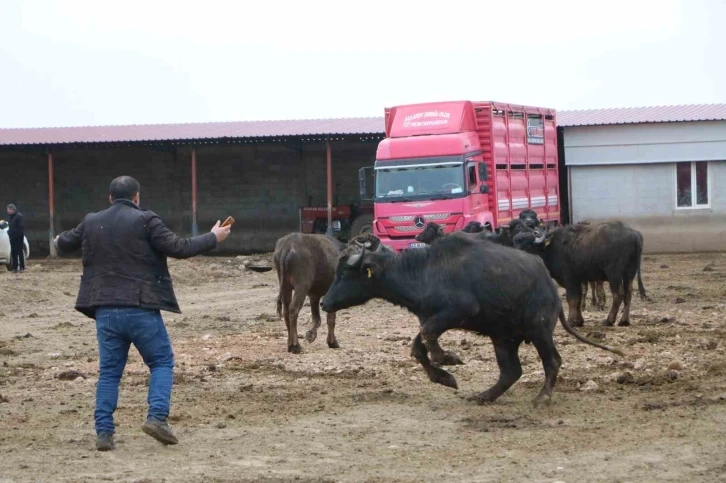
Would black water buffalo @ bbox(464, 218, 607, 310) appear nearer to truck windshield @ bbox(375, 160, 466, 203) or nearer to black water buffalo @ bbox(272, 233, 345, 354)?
black water buffalo @ bbox(272, 233, 345, 354)

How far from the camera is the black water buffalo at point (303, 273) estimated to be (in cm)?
1355

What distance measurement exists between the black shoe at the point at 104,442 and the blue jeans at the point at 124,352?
1.5 inches

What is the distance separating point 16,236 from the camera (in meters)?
26.5

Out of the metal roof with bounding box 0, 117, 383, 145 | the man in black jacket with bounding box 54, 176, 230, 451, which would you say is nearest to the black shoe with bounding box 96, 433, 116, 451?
the man in black jacket with bounding box 54, 176, 230, 451

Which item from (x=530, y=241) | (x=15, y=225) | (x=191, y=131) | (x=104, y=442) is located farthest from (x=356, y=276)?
(x=191, y=131)

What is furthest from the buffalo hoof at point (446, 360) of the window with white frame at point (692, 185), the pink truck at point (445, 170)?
the window with white frame at point (692, 185)

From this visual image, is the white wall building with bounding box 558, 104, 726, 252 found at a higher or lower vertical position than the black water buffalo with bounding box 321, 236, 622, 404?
higher

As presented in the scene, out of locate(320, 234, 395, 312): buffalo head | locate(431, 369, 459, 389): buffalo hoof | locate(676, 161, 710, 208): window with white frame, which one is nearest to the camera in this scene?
locate(431, 369, 459, 389): buffalo hoof

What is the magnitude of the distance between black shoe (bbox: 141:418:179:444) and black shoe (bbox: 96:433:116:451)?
0.85ft

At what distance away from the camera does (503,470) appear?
709 centimetres

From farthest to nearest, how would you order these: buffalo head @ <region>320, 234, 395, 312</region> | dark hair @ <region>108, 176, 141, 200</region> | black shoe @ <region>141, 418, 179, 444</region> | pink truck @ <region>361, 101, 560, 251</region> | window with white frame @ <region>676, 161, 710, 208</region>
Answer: window with white frame @ <region>676, 161, 710, 208</region> < pink truck @ <region>361, 101, 560, 251</region> < buffalo head @ <region>320, 234, 395, 312</region> < dark hair @ <region>108, 176, 141, 200</region> < black shoe @ <region>141, 418, 179, 444</region>

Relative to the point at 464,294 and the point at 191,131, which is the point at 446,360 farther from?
the point at 191,131

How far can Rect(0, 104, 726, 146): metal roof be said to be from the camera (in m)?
33.7

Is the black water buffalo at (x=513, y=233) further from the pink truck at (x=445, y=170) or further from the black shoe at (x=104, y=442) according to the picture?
the black shoe at (x=104, y=442)
